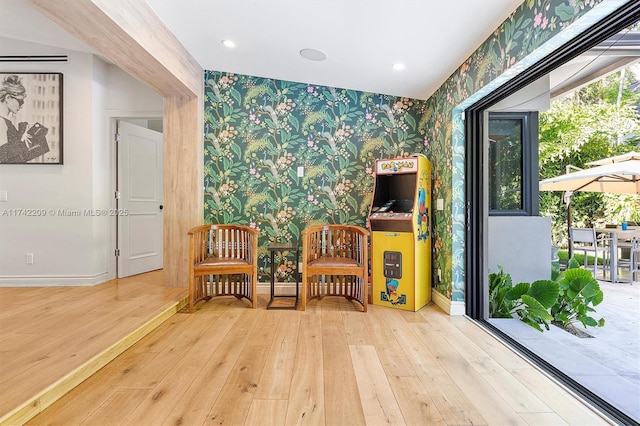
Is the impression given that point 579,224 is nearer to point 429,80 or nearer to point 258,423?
point 429,80

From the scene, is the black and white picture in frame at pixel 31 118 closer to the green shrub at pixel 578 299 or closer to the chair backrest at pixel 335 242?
the chair backrest at pixel 335 242

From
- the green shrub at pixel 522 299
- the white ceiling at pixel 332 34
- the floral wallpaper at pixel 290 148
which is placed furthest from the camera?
the floral wallpaper at pixel 290 148

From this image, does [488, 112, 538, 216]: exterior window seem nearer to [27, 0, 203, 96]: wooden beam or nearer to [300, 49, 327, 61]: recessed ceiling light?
[300, 49, 327, 61]: recessed ceiling light

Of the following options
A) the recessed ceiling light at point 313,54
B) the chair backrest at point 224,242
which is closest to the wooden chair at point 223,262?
the chair backrest at point 224,242

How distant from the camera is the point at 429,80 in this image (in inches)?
131

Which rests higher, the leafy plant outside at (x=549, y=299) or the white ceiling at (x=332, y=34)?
the white ceiling at (x=332, y=34)

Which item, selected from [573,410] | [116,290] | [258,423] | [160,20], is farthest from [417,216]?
[116,290]

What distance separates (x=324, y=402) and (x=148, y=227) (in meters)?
3.99

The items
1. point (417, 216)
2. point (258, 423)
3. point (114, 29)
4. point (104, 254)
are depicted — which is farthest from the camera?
point (104, 254)

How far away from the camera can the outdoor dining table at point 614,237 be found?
3.09 metres

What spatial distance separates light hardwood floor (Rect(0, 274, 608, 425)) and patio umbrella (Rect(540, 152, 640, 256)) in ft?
5.71

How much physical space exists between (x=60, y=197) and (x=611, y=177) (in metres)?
5.82

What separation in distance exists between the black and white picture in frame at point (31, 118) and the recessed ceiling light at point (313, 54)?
3.01m

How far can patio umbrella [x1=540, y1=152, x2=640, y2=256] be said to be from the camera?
2623 millimetres
